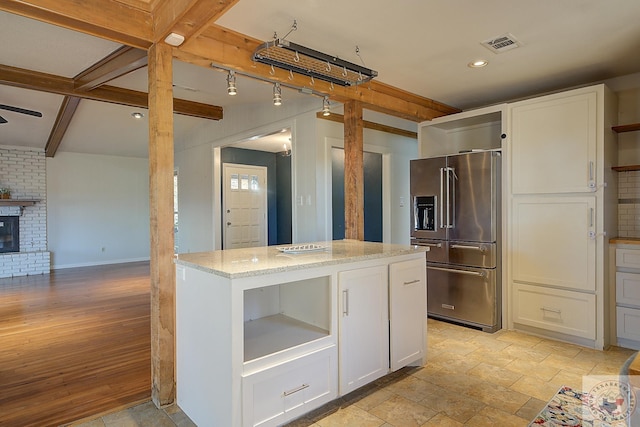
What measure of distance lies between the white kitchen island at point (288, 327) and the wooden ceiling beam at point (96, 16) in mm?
1366

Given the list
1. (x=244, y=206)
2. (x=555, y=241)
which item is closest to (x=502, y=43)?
(x=555, y=241)

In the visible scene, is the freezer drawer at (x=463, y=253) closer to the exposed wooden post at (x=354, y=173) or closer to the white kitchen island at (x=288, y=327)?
the exposed wooden post at (x=354, y=173)

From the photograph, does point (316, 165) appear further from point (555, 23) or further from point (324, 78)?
point (555, 23)

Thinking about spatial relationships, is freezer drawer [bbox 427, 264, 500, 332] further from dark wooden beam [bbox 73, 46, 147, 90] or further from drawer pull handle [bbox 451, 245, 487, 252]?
dark wooden beam [bbox 73, 46, 147, 90]

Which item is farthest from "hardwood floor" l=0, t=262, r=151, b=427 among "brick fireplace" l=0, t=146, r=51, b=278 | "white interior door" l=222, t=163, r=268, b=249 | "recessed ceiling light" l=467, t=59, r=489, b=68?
"recessed ceiling light" l=467, t=59, r=489, b=68

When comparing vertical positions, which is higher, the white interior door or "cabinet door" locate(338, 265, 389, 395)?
the white interior door

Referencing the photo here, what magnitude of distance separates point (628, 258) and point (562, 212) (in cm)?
60

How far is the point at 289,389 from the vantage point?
73.9 inches

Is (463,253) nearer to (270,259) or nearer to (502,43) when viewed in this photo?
(502,43)

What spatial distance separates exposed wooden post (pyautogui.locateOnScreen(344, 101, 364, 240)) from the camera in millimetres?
3480

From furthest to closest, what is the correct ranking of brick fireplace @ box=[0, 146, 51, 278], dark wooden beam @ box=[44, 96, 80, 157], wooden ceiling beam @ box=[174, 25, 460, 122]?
brick fireplace @ box=[0, 146, 51, 278], dark wooden beam @ box=[44, 96, 80, 157], wooden ceiling beam @ box=[174, 25, 460, 122]

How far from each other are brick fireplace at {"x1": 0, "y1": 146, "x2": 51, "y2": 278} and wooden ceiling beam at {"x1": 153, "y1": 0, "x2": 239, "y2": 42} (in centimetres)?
641

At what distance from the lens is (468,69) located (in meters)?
3.19

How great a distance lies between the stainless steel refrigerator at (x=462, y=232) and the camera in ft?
11.3
